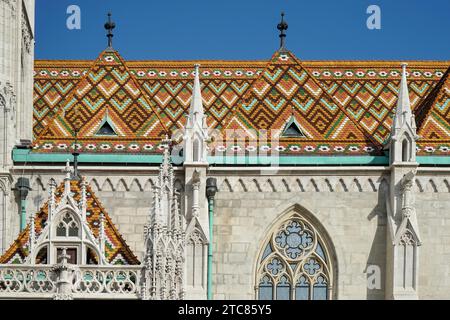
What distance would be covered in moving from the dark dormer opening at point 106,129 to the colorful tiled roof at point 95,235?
5.88 metres

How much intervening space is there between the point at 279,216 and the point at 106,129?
3631mm

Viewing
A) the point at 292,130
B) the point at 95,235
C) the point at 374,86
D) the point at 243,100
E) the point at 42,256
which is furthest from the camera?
the point at 374,86

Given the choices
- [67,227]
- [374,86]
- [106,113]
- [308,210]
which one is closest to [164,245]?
[67,227]

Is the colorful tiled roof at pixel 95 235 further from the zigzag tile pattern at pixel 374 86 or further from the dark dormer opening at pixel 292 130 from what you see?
the zigzag tile pattern at pixel 374 86

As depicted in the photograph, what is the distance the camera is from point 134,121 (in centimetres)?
3638

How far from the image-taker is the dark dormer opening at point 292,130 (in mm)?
36362

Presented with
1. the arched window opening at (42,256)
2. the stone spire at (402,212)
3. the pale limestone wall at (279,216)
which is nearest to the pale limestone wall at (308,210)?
the pale limestone wall at (279,216)

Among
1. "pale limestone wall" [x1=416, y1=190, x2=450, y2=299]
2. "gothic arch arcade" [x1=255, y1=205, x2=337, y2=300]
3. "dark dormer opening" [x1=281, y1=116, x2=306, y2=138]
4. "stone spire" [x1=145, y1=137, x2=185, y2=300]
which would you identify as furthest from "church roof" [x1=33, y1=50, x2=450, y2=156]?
"stone spire" [x1=145, y1=137, x2=185, y2=300]

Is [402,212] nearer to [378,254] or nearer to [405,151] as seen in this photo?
[378,254]

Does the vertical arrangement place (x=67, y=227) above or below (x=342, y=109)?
below

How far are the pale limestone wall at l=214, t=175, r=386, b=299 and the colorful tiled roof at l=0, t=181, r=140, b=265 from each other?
5.70 metres

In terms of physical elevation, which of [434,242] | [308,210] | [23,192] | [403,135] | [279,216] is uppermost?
[403,135]

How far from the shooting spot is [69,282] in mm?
27734

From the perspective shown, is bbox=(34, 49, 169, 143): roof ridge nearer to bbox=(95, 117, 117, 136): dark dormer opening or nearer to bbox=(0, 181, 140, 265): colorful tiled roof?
bbox=(95, 117, 117, 136): dark dormer opening
